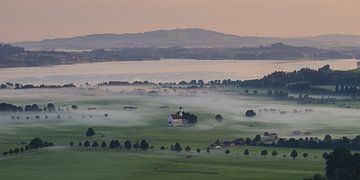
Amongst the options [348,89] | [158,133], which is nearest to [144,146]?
[158,133]

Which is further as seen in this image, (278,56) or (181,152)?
(278,56)

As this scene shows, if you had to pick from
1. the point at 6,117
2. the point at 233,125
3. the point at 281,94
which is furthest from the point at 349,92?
the point at 6,117

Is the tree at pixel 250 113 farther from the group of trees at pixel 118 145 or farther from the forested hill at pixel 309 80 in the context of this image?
the forested hill at pixel 309 80

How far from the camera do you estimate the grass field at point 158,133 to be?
3497cm

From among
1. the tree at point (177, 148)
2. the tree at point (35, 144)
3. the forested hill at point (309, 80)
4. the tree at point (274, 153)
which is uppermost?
the forested hill at point (309, 80)

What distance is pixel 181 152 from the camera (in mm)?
40875

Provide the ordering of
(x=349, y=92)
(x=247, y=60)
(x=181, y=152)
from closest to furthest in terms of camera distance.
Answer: (x=181, y=152), (x=349, y=92), (x=247, y=60)

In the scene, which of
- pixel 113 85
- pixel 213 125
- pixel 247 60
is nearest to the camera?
pixel 213 125

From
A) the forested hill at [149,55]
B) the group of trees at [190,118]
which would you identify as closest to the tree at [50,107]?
the group of trees at [190,118]

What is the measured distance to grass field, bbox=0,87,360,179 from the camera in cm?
3497

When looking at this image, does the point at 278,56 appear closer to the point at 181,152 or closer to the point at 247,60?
the point at 247,60

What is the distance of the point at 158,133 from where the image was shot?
48688 millimetres

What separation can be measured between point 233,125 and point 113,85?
4068cm

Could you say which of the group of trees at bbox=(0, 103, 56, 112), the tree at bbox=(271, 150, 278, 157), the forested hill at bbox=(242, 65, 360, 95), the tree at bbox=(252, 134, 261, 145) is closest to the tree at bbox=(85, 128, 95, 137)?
the tree at bbox=(252, 134, 261, 145)
